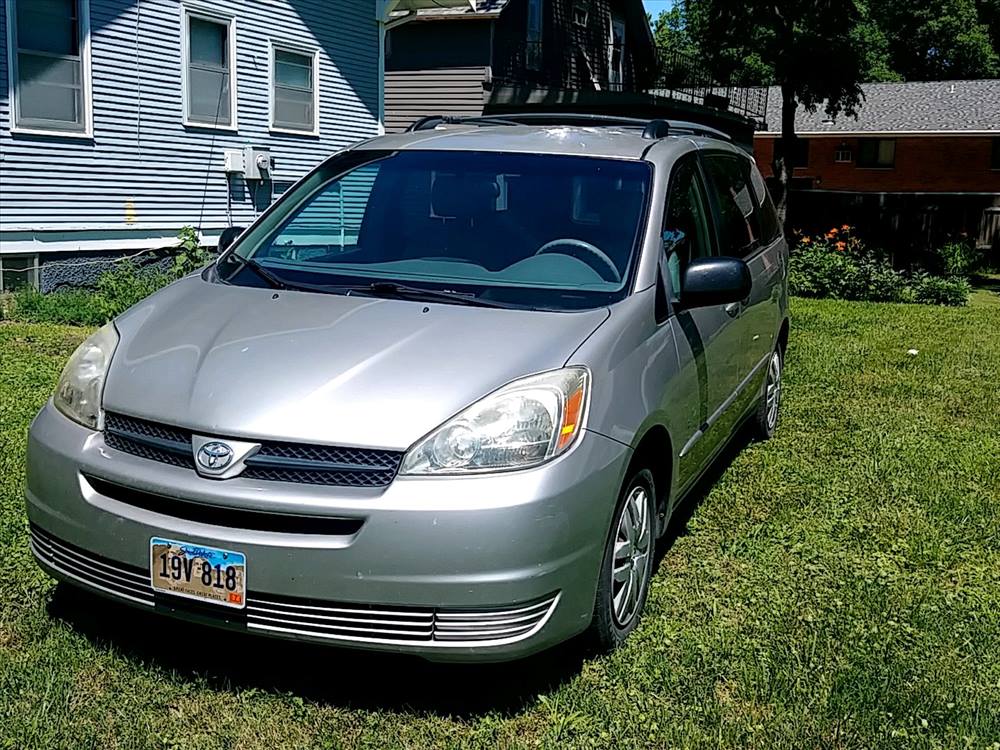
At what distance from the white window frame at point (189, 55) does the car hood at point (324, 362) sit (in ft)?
37.2

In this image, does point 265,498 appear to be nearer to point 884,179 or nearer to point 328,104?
point 328,104

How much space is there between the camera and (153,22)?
1371 cm

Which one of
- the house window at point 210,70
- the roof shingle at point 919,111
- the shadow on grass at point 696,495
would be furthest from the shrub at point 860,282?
the roof shingle at point 919,111

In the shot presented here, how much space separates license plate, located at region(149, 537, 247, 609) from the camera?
307 centimetres

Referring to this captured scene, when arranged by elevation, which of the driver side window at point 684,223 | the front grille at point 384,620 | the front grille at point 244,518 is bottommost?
the front grille at point 384,620

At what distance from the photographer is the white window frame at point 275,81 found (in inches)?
624

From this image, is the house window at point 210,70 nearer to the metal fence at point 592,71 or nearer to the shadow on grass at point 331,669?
the metal fence at point 592,71

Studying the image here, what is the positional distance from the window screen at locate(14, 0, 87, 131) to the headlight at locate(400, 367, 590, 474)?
35.1 feet

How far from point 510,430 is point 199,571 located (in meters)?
0.97

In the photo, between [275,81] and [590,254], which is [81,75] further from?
[590,254]

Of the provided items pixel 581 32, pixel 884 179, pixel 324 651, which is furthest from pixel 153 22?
pixel 884 179

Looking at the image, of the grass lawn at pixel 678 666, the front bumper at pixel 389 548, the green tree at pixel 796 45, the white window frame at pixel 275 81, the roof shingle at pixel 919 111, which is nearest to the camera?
the front bumper at pixel 389 548

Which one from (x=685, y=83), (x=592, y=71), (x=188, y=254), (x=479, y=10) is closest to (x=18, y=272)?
(x=188, y=254)

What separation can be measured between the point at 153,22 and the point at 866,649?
1257 centimetres
